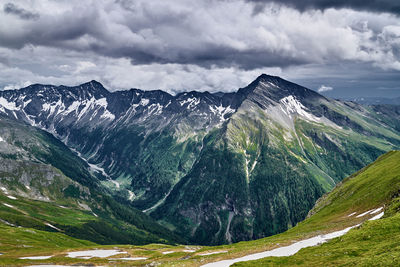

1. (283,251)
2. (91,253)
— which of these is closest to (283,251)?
(283,251)

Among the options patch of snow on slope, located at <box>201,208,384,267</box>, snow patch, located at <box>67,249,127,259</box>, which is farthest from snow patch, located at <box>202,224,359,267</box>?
snow patch, located at <box>67,249,127,259</box>

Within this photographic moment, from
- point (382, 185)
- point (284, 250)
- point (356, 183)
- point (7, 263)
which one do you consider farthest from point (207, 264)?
point (356, 183)

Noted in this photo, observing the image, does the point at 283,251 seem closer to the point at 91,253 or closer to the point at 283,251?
the point at 283,251

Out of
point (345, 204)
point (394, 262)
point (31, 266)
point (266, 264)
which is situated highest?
point (394, 262)

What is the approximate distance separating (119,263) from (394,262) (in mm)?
88226

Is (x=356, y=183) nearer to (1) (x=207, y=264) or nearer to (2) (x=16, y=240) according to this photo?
(1) (x=207, y=264)

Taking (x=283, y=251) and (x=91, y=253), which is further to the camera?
(x=91, y=253)

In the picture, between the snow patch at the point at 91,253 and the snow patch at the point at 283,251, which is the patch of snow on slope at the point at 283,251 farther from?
the snow patch at the point at 91,253

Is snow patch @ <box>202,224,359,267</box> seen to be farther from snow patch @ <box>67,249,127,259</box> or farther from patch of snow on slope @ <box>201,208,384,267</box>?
snow patch @ <box>67,249,127,259</box>

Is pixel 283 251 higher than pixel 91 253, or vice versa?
pixel 283 251

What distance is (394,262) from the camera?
4028cm

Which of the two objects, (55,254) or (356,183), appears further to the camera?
(356,183)

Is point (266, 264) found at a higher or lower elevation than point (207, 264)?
higher

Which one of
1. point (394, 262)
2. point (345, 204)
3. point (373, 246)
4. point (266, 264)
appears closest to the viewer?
point (394, 262)
